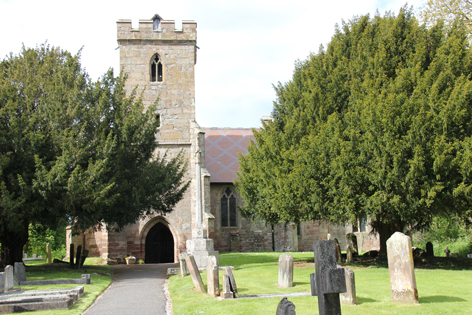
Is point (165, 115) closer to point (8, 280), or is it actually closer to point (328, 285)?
point (8, 280)

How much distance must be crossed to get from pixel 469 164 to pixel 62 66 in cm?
1654

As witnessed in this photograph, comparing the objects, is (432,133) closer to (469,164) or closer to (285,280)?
(469,164)

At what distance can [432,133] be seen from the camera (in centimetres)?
1485

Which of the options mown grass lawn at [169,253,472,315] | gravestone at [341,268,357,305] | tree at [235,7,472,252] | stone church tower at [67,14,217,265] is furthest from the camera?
stone church tower at [67,14,217,265]

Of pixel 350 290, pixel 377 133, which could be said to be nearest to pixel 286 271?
pixel 350 290

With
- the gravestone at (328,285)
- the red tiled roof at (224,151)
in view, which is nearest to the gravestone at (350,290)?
the gravestone at (328,285)

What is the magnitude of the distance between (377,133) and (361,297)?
697 centimetres

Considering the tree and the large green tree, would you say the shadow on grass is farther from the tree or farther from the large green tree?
the large green tree

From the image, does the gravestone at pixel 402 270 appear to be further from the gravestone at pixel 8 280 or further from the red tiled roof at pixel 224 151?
the red tiled roof at pixel 224 151

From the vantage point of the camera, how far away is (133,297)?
11.9m

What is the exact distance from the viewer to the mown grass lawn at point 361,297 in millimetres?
8734

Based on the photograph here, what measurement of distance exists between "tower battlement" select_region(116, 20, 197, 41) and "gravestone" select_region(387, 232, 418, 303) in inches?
913

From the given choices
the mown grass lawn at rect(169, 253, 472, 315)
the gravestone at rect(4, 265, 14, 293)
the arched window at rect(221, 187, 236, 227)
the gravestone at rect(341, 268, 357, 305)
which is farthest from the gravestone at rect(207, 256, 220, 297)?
the arched window at rect(221, 187, 236, 227)

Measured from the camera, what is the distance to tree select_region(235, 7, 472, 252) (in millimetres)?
14648
